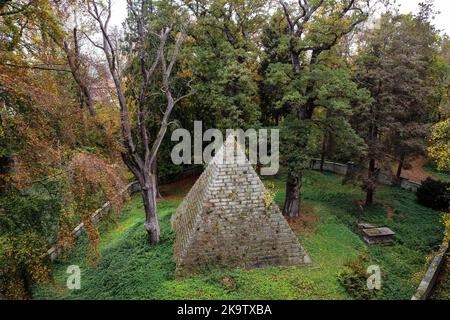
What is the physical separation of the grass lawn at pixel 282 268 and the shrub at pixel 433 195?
0.76 meters

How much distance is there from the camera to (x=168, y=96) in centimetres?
1340

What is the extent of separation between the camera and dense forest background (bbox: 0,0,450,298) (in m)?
8.73

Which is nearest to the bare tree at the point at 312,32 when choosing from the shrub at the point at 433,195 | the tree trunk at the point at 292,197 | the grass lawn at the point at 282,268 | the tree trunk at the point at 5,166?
the tree trunk at the point at 292,197

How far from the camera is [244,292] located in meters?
10.2

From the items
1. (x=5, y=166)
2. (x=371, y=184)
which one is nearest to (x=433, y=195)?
(x=371, y=184)

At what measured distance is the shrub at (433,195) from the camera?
20.0m

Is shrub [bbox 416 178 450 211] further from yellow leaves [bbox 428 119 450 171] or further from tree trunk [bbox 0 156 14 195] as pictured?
tree trunk [bbox 0 156 14 195]

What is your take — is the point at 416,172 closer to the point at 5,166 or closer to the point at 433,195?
the point at 433,195

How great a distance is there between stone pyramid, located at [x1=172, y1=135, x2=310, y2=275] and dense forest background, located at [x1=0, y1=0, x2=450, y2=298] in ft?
8.88

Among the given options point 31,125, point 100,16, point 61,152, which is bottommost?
point 61,152

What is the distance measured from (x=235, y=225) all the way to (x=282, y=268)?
211 cm
